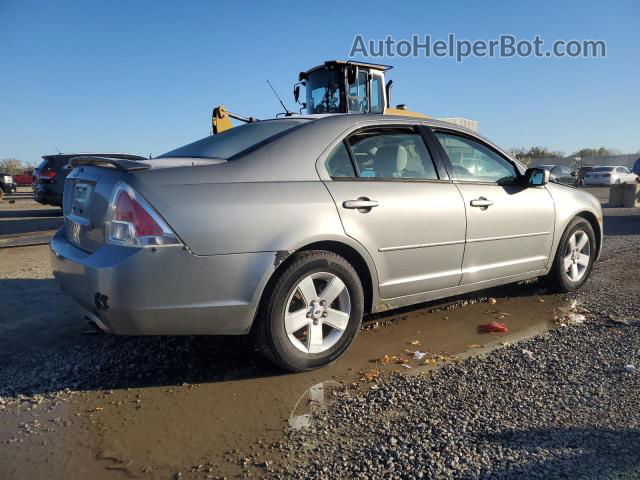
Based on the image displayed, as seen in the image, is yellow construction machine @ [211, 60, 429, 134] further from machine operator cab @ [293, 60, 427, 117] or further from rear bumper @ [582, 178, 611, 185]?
rear bumper @ [582, 178, 611, 185]

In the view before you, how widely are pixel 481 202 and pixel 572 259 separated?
5.50 feet

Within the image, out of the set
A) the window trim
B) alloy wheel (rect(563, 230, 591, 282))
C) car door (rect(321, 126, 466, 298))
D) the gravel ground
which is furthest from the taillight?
alloy wheel (rect(563, 230, 591, 282))

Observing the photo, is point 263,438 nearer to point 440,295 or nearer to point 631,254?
point 440,295

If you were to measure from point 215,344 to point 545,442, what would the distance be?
2.24 metres

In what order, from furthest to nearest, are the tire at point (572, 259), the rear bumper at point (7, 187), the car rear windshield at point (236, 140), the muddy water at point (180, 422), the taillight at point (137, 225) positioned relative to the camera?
the rear bumper at point (7, 187)
the tire at point (572, 259)
the car rear windshield at point (236, 140)
the taillight at point (137, 225)
the muddy water at point (180, 422)

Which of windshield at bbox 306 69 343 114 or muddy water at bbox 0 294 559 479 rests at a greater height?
windshield at bbox 306 69 343 114

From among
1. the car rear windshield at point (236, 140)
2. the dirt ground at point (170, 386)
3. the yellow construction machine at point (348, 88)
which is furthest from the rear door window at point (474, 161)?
the yellow construction machine at point (348, 88)

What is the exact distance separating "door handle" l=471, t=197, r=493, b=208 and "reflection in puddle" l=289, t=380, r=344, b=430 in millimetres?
1883

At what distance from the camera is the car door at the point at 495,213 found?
394 cm

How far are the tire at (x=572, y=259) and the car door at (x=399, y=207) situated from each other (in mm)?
1531

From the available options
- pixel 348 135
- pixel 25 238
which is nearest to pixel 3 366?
pixel 348 135

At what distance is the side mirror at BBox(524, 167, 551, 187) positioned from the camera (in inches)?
172

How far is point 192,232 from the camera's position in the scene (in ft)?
8.73

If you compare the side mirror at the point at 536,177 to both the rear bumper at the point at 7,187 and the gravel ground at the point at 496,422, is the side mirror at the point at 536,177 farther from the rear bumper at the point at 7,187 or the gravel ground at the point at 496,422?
the rear bumper at the point at 7,187
